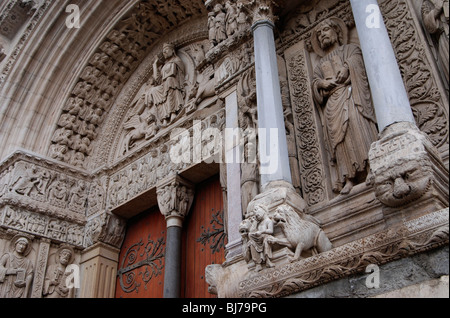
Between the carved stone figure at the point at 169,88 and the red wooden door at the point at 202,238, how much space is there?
1.28m

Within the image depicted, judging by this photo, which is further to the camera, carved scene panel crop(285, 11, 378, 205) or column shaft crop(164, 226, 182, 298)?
column shaft crop(164, 226, 182, 298)

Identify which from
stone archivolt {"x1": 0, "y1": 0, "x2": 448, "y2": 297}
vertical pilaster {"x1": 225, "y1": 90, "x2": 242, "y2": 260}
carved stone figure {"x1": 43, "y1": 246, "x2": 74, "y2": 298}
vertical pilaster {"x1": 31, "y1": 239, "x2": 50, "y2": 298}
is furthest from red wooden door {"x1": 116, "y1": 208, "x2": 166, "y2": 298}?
vertical pilaster {"x1": 225, "y1": 90, "x2": 242, "y2": 260}

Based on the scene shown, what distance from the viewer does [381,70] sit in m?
3.82

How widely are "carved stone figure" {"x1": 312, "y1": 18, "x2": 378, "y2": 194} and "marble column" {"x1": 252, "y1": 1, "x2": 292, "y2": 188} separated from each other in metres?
0.46

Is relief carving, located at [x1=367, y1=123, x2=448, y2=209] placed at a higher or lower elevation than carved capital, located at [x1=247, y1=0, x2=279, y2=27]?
lower

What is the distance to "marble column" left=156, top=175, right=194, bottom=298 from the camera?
19.7ft

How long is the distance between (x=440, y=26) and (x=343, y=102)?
1008 mm

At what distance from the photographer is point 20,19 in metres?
8.66

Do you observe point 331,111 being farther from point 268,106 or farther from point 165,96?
point 165,96

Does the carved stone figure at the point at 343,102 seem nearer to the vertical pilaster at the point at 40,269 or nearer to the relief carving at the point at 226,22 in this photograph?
the relief carving at the point at 226,22

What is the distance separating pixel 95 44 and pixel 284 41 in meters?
3.88

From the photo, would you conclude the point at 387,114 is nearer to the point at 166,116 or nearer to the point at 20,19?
the point at 166,116

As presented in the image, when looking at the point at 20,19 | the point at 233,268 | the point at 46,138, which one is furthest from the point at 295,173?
the point at 20,19

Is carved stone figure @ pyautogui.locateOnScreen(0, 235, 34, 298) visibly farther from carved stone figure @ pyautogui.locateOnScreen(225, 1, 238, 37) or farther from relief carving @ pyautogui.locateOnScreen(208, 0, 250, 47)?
carved stone figure @ pyautogui.locateOnScreen(225, 1, 238, 37)
